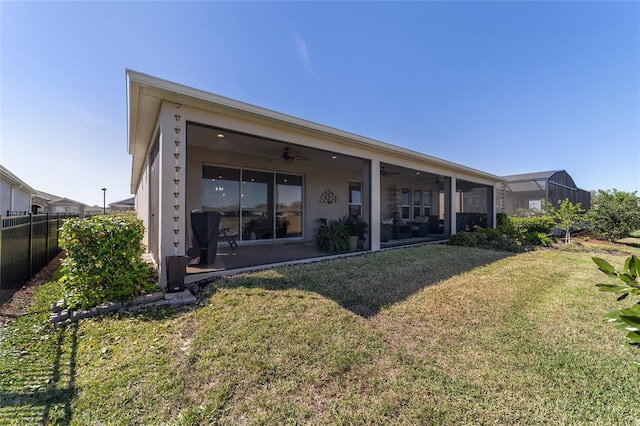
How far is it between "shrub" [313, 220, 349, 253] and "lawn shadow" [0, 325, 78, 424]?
5280mm

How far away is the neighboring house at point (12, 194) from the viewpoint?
1085cm

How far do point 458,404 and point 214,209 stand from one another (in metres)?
7.20

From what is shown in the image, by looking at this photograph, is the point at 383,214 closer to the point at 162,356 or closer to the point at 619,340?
the point at 619,340

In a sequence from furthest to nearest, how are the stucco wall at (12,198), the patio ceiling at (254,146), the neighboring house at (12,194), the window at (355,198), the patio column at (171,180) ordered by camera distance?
the stucco wall at (12,198) → the window at (355,198) → the neighboring house at (12,194) → the patio ceiling at (254,146) → the patio column at (171,180)

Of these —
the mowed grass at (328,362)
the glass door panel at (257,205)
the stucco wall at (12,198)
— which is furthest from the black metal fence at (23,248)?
the stucco wall at (12,198)

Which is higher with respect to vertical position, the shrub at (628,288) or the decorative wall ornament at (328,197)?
the decorative wall ornament at (328,197)

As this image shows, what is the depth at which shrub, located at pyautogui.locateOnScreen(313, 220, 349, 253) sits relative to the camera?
7.06 m

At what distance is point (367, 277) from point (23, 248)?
6.15m

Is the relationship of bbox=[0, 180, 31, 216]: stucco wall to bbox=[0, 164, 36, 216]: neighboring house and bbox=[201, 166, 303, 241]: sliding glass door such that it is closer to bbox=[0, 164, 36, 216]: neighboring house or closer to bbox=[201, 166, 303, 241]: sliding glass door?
bbox=[0, 164, 36, 216]: neighboring house

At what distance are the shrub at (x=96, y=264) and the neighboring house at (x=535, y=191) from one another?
1447 cm

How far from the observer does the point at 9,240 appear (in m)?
4.09

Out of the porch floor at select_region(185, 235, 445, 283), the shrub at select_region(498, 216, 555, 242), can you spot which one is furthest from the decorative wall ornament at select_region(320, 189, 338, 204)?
the shrub at select_region(498, 216, 555, 242)

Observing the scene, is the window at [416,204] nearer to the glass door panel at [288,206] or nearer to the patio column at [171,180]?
the glass door panel at [288,206]

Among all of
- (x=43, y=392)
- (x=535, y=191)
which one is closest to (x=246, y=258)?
(x=43, y=392)
